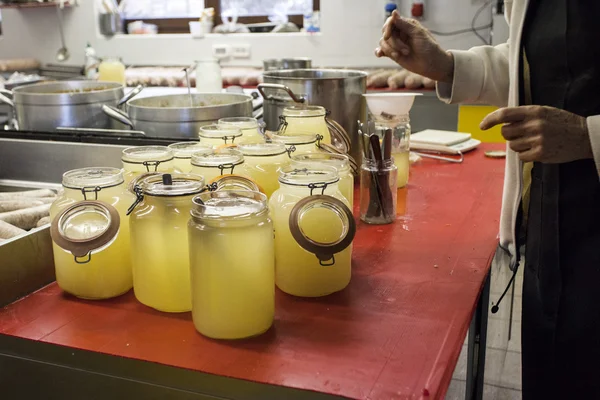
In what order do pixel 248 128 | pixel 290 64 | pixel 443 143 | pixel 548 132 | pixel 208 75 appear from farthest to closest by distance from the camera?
pixel 290 64 → pixel 208 75 → pixel 443 143 → pixel 248 128 → pixel 548 132

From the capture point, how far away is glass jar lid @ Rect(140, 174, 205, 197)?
2.95ft

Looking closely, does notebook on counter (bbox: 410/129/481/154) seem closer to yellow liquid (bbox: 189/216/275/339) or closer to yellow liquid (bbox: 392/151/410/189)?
yellow liquid (bbox: 392/151/410/189)

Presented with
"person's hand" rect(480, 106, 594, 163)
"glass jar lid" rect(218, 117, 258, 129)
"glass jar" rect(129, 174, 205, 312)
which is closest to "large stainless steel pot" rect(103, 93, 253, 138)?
"glass jar lid" rect(218, 117, 258, 129)

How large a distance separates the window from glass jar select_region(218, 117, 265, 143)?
3607 mm

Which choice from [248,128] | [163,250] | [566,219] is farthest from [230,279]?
[566,219]

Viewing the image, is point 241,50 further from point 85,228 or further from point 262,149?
point 85,228

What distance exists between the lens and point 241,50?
484 centimetres

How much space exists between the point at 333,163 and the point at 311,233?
0.70 ft

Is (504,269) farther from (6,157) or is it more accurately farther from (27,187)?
(6,157)

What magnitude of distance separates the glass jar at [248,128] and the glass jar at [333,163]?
22cm

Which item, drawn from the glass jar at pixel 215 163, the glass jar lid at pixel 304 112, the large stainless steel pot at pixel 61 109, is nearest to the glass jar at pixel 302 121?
the glass jar lid at pixel 304 112

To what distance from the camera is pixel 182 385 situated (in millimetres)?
793

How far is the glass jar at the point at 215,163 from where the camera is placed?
1089 mm

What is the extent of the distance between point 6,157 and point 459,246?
131cm
